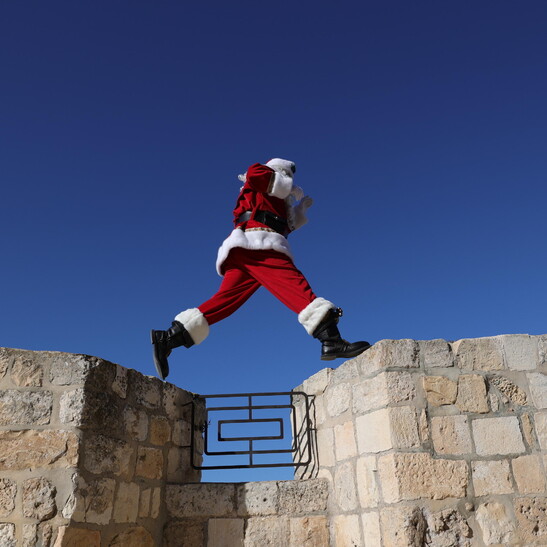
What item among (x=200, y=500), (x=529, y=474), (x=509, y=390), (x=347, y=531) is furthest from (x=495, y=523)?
(x=200, y=500)

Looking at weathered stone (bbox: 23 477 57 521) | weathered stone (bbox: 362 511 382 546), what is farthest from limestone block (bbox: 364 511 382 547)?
weathered stone (bbox: 23 477 57 521)

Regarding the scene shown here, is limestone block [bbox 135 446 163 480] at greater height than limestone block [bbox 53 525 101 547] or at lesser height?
greater

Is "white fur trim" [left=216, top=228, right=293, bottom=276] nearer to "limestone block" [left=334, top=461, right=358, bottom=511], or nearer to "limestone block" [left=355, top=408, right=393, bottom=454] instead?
"limestone block" [left=355, top=408, right=393, bottom=454]

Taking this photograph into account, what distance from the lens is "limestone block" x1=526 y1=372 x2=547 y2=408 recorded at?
319cm

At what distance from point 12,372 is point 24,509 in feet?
2.42

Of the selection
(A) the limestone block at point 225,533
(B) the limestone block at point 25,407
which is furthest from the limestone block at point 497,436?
(B) the limestone block at point 25,407

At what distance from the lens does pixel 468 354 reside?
3291mm

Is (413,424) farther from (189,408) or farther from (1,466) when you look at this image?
(1,466)

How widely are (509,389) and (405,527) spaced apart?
1.01m

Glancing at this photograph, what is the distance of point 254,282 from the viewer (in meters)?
3.95

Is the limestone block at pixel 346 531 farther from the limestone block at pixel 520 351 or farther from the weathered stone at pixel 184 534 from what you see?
the limestone block at pixel 520 351

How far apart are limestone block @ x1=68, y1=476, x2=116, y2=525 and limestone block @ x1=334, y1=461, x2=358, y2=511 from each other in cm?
138

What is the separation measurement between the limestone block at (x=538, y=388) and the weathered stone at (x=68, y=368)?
257 centimetres

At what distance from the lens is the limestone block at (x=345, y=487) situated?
3.31 meters
